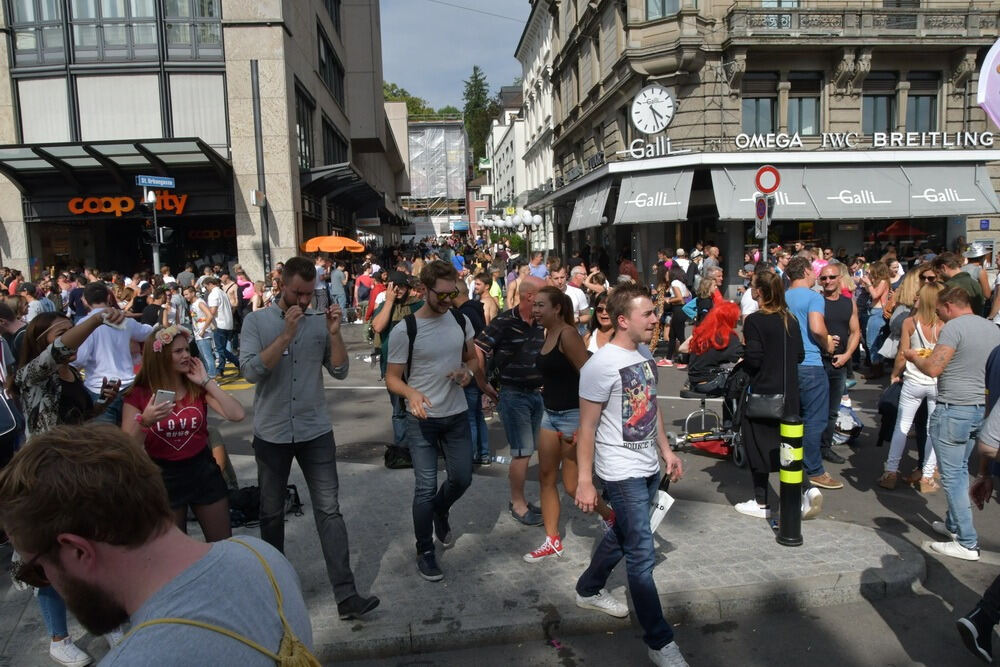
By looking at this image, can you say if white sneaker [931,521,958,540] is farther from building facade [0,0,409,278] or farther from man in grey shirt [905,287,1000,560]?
building facade [0,0,409,278]

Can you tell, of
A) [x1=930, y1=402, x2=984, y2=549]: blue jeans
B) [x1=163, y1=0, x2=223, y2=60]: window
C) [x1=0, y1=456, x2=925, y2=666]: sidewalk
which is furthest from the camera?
[x1=163, y1=0, x2=223, y2=60]: window

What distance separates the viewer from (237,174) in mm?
21641

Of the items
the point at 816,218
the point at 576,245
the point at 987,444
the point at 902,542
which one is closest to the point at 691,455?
the point at 902,542

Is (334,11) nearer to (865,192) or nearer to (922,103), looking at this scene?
(865,192)

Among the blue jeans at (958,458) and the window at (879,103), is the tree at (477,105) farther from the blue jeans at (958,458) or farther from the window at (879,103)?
the blue jeans at (958,458)

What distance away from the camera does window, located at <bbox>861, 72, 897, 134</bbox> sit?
24.2 meters

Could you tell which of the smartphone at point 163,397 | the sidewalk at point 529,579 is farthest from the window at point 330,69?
the smartphone at point 163,397

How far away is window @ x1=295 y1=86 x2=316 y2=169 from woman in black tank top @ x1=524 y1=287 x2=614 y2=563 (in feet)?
64.3

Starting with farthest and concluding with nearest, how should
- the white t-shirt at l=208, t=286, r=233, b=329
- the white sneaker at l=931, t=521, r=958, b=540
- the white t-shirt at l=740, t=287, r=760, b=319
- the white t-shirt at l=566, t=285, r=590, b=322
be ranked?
the white t-shirt at l=208, t=286, r=233, b=329 → the white t-shirt at l=566, t=285, r=590, b=322 → the white t-shirt at l=740, t=287, r=760, b=319 → the white sneaker at l=931, t=521, r=958, b=540

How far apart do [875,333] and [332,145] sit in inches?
1001

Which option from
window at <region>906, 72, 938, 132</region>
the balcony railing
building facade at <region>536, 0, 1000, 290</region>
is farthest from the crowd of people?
window at <region>906, 72, 938, 132</region>

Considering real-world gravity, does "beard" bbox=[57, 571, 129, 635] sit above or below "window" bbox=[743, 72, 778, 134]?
below

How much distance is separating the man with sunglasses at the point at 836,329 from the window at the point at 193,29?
1945cm

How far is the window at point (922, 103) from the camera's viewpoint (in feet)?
80.3
